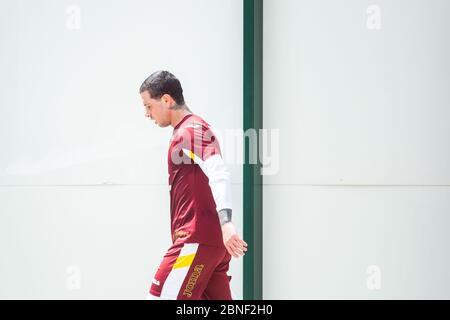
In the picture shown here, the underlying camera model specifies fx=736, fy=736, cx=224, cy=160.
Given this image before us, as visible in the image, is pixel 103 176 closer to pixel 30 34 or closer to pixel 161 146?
pixel 161 146

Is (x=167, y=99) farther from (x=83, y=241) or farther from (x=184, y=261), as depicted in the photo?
(x=83, y=241)

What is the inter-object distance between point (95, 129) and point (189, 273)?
1.03m

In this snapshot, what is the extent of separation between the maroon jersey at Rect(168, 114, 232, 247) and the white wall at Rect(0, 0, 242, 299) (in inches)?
17.0

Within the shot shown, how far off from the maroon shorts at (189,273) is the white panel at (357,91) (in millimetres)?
689

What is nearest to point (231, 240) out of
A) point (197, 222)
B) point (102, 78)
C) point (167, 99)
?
point (197, 222)

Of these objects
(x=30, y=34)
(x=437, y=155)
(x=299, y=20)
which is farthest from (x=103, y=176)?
(x=437, y=155)

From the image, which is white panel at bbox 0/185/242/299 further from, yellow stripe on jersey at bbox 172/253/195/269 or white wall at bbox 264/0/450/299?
yellow stripe on jersey at bbox 172/253/195/269

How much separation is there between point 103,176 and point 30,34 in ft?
2.79

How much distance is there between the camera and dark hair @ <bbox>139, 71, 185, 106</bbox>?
3.41 metres

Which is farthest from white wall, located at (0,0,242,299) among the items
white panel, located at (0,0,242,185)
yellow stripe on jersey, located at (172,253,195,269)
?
yellow stripe on jersey, located at (172,253,195,269)

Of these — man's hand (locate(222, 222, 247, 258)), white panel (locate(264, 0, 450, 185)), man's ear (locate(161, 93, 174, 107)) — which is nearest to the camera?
man's hand (locate(222, 222, 247, 258))

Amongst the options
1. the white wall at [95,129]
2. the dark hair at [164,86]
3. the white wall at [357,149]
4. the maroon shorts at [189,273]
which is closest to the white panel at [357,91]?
the white wall at [357,149]

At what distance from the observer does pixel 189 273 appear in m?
3.23

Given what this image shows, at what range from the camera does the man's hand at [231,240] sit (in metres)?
3.21
